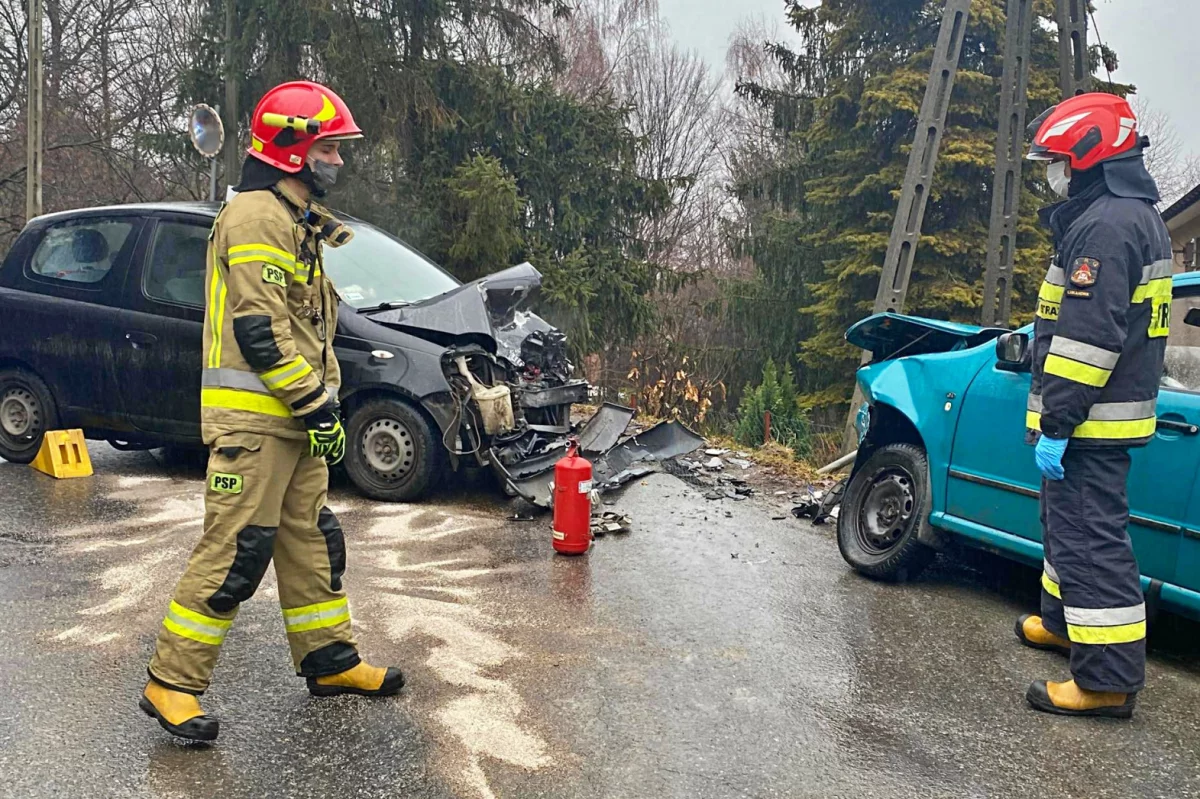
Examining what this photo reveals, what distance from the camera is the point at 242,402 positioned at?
3.19m

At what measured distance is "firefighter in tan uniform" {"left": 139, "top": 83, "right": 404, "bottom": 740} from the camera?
3117 mm

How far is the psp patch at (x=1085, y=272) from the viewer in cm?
349

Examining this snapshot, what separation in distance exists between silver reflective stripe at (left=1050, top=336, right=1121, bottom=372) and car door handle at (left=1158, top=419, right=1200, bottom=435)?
65 cm


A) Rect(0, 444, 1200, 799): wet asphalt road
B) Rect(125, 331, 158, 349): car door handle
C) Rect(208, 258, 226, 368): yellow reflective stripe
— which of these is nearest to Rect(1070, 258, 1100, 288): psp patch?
Rect(0, 444, 1200, 799): wet asphalt road

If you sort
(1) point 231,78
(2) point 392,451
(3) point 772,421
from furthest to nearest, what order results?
(1) point 231,78, (3) point 772,421, (2) point 392,451

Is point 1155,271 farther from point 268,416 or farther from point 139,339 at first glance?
point 139,339

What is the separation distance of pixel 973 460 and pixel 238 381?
3.44 m

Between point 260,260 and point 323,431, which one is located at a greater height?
point 260,260

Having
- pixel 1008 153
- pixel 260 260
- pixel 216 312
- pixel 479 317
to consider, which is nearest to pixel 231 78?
pixel 479 317

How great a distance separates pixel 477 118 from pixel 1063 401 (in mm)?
12577

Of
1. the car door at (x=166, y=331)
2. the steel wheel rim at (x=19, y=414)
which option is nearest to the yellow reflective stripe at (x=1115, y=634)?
the car door at (x=166, y=331)

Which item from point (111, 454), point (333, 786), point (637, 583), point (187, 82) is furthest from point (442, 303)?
point (187, 82)

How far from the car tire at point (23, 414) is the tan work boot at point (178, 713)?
4.68 metres

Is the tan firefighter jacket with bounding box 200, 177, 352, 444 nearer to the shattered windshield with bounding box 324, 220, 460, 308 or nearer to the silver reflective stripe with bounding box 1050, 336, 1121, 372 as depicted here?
the silver reflective stripe with bounding box 1050, 336, 1121, 372
